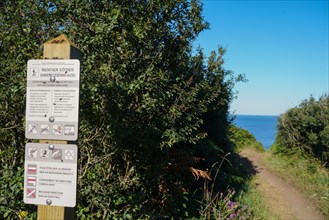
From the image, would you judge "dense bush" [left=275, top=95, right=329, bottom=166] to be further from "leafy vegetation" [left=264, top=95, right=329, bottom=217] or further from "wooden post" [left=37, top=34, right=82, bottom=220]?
"wooden post" [left=37, top=34, right=82, bottom=220]

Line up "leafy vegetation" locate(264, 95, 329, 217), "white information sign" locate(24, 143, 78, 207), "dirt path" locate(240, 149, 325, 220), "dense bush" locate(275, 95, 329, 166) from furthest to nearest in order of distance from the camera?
"dense bush" locate(275, 95, 329, 166)
"leafy vegetation" locate(264, 95, 329, 217)
"dirt path" locate(240, 149, 325, 220)
"white information sign" locate(24, 143, 78, 207)

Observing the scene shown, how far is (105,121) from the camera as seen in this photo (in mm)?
3541

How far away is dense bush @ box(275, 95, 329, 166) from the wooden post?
433 inches

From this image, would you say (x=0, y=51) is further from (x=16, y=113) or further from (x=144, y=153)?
(x=144, y=153)

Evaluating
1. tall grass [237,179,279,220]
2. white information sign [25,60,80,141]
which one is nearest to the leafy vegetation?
tall grass [237,179,279,220]

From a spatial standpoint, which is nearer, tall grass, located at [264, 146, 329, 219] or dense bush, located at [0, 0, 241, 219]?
dense bush, located at [0, 0, 241, 219]

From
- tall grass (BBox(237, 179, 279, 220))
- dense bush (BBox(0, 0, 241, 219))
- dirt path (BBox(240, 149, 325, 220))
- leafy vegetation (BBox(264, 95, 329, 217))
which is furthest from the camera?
leafy vegetation (BBox(264, 95, 329, 217))

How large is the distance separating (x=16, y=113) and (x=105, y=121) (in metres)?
1.05

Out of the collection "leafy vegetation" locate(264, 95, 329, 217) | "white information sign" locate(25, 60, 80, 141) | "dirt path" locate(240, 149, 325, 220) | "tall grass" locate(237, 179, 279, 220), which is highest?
"white information sign" locate(25, 60, 80, 141)

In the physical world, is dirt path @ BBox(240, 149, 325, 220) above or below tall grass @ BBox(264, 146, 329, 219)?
below

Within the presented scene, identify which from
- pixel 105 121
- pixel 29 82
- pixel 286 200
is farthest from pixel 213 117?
pixel 29 82

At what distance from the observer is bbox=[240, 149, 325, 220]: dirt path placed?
7.80 metres

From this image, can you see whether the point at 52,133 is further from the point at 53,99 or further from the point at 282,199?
the point at 282,199

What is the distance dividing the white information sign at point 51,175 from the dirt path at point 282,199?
6350mm
